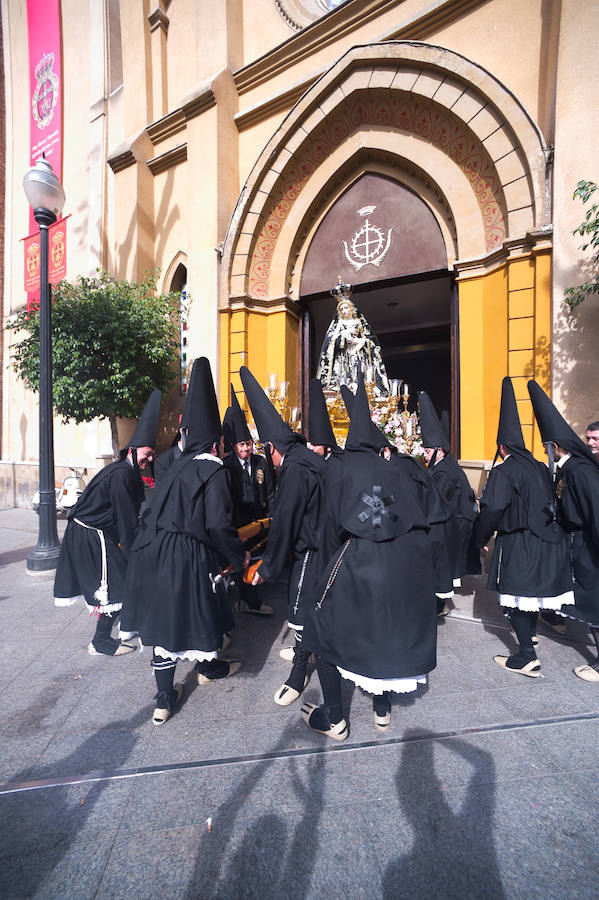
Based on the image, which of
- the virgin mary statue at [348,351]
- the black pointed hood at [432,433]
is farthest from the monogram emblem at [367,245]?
the black pointed hood at [432,433]

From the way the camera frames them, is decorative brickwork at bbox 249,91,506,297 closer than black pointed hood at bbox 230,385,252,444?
No

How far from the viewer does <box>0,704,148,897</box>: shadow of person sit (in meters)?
1.79

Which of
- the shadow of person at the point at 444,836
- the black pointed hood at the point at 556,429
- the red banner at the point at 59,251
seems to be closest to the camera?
the shadow of person at the point at 444,836

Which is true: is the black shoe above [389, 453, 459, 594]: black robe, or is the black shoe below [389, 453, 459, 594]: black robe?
below

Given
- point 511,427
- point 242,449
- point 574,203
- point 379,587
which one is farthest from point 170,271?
point 379,587

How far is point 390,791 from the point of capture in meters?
2.19

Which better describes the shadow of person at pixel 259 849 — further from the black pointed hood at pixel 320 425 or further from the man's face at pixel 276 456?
the black pointed hood at pixel 320 425

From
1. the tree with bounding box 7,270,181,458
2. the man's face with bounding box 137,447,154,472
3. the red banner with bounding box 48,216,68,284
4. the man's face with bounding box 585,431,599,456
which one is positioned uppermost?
the red banner with bounding box 48,216,68,284

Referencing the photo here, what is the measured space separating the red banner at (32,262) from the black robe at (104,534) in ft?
40.1

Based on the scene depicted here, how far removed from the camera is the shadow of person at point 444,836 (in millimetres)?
1714

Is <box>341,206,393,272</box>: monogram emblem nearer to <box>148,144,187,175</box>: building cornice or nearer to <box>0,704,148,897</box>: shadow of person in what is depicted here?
<box>148,144,187,175</box>: building cornice

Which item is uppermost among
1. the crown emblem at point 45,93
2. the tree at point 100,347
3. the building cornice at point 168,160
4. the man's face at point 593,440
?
the crown emblem at point 45,93

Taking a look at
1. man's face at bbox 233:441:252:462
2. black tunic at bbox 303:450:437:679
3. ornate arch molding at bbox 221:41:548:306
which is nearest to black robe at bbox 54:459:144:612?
man's face at bbox 233:441:252:462

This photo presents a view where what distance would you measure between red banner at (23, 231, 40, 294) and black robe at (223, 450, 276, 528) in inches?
456
